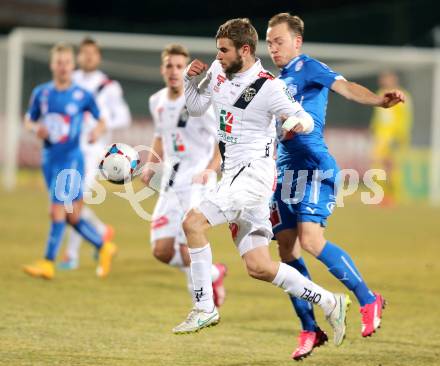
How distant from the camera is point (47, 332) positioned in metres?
7.08

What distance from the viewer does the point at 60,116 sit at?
1018cm

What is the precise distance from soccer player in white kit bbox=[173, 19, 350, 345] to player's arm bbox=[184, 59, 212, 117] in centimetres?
13

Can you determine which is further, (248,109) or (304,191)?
(304,191)

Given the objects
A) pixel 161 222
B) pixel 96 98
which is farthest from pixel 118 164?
pixel 96 98

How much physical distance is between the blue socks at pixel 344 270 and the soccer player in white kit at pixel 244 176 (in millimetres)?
335

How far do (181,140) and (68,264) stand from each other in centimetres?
301

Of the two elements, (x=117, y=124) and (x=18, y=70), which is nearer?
(x=117, y=124)

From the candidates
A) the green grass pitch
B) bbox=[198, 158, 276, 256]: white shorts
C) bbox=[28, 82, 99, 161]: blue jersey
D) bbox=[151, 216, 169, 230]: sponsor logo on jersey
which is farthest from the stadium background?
bbox=[28, 82, 99, 161]: blue jersey

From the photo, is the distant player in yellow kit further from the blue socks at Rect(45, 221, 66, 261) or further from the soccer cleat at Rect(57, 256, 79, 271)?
the blue socks at Rect(45, 221, 66, 261)

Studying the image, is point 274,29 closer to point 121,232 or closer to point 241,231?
point 241,231

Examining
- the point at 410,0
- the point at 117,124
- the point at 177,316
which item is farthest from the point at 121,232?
the point at 410,0

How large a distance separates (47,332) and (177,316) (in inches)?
50.8

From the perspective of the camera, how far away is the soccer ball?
22.1 ft

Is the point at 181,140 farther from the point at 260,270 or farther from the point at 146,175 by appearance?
the point at 260,270
